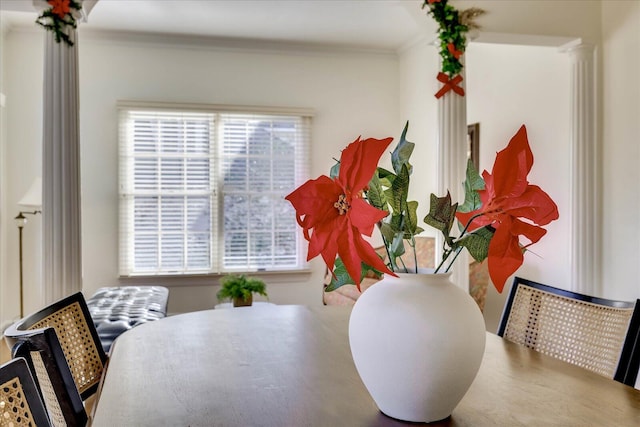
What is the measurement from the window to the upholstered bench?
1.04m

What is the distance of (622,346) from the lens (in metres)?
1.32

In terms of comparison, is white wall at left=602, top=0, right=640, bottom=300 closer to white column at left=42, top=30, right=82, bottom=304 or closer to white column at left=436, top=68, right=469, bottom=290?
white column at left=436, top=68, right=469, bottom=290

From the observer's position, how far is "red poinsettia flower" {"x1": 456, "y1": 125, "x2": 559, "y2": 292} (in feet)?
2.97

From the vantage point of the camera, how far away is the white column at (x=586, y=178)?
155 inches

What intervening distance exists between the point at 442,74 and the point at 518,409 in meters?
2.89

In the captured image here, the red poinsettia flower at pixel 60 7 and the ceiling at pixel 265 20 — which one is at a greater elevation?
the ceiling at pixel 265 20

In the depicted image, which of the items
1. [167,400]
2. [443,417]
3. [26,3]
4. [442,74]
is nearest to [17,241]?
[26,3]

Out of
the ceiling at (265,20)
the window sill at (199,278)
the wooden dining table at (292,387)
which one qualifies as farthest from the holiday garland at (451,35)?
the window sill at (199,278)

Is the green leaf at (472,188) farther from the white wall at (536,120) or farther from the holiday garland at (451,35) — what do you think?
the white wall at (536,120)

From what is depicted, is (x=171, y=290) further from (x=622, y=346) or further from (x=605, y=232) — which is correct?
(x=622, y=346)

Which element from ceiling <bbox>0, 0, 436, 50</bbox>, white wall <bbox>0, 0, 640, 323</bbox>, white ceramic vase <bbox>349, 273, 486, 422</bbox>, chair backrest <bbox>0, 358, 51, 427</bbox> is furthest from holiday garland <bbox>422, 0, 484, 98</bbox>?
chair backrest <bbox>0, 358, 51, 427</bbox>

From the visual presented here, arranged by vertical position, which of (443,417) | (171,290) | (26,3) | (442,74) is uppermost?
(26,3)

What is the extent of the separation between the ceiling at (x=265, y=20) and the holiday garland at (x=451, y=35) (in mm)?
865

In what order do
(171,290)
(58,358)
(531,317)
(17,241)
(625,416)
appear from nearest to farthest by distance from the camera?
1. (625,416)
2. (58,358)
3. (531,317)
4. (17,241)
5. (171,290)
